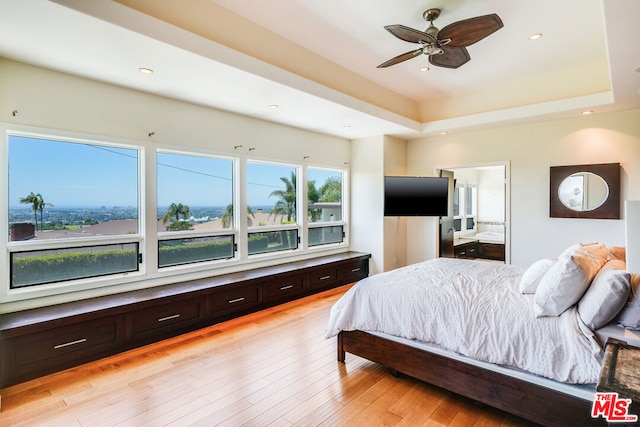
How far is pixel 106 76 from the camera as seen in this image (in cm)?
306

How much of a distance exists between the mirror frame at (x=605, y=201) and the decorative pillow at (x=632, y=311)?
2.96m

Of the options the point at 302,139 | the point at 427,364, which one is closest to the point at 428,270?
the point at 427,364

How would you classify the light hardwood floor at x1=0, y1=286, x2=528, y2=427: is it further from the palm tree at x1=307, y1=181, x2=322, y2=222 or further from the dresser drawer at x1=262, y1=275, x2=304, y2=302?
the palm tree at x1=307, y1=181, x2=322, y2=222

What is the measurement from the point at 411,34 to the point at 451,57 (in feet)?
2.29

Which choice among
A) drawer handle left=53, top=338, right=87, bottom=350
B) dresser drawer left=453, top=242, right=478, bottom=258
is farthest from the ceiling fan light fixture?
dresser drawer left=453, top=242, right=478, bottom=258

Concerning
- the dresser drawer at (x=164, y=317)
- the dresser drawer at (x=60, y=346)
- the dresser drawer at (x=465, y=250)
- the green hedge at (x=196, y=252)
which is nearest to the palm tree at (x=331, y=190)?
the green hedge at (x=196, y=252)

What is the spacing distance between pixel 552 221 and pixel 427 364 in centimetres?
358

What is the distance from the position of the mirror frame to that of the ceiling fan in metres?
2.56

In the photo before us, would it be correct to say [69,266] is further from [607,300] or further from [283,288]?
[607,300]

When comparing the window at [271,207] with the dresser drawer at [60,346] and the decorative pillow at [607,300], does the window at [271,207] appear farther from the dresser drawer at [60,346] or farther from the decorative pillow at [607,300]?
the decorative pillow at [607,300]

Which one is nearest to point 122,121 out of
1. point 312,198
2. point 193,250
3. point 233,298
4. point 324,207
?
point 193,250

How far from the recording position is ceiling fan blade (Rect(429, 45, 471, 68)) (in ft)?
9.58

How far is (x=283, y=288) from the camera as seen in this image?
14.7ft

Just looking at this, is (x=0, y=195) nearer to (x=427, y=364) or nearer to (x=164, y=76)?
(x=164, y=76)
